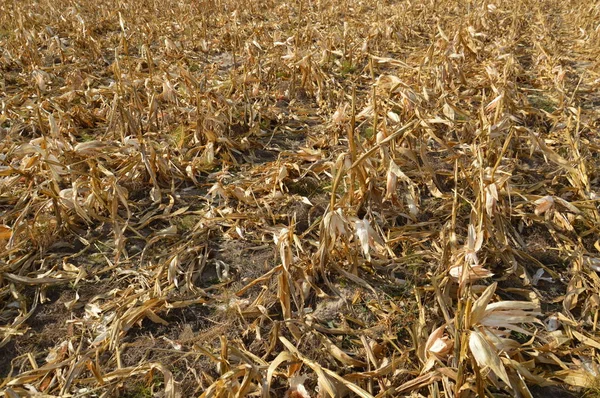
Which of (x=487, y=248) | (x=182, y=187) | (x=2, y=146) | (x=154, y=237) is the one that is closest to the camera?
(x=487, y=248)

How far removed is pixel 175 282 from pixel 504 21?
4.65 meters

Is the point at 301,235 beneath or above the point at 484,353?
beneath

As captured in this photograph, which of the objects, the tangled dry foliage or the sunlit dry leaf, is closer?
the sunlit dry leaf

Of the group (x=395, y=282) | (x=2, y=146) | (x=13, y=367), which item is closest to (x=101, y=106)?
(x=2, y=146)

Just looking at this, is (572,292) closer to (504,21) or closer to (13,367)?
(13,367)

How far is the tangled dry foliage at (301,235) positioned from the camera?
71.0 inches

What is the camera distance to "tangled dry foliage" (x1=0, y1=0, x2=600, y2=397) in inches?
71.0

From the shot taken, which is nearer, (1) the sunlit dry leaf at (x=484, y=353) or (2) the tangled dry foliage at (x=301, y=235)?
(1) the sunlit dry leaf at (x=484, y=353)

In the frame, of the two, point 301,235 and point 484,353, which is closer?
point 484,353

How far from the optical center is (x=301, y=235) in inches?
94.8

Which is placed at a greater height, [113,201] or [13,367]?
[113,201]

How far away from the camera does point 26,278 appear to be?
220 cm

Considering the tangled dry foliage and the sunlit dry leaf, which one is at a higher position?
the sunlit dry leaf

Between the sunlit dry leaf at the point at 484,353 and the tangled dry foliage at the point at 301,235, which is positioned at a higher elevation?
the sunlit dry leaf at the point at 484,353
